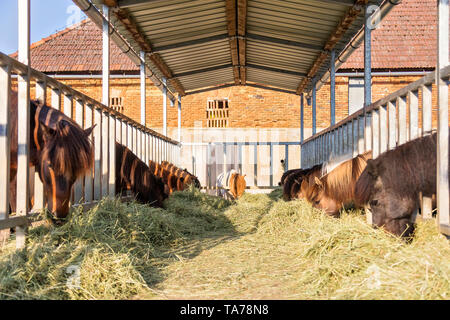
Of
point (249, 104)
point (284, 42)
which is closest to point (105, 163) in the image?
point (284, 42)

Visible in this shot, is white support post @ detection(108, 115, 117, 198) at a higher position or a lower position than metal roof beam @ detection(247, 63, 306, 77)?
lower

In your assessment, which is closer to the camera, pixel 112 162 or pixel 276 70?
pixel 112 162

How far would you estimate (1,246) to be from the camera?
116 inches

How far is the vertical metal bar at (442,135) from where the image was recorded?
9.31 feet

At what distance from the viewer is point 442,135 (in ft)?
9.37

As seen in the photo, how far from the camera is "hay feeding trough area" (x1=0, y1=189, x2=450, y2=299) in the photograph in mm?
2143

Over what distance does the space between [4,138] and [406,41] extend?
18839mm

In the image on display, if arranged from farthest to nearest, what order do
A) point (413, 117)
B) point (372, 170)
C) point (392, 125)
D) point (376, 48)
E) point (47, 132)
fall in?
1. point (376, 48)
2. point (392, 125)
3. point (413, 117)
4. point (372, 170)
5. point (47, 132)

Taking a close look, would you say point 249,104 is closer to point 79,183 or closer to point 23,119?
point 79,183

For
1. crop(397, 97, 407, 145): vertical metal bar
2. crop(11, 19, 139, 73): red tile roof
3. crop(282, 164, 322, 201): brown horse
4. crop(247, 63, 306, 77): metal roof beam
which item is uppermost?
crop(11, 19, 139, 73): red tile roof

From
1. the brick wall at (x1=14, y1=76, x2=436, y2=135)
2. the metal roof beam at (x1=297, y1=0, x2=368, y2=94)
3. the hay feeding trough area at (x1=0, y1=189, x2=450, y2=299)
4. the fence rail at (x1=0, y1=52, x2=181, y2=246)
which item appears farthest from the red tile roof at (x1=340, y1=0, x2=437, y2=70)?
the hay feeding trough area at (x1=0, y1=189, x2=450, y2=299)

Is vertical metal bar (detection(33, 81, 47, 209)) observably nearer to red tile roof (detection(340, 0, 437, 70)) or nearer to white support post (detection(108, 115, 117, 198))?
white support post (detection(108, 115, 117, 198))

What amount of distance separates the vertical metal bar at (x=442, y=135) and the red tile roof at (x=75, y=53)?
15.7 meters
